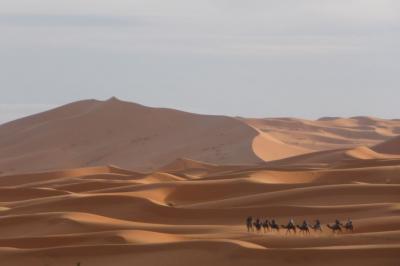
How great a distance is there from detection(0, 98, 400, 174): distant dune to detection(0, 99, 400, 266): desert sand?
0.12 meters

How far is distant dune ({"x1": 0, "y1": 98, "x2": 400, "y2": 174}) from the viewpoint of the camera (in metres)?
58.6

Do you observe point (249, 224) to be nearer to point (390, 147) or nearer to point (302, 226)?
point (302, 226)

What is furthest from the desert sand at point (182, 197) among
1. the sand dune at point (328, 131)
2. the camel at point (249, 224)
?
the sand dune at point (328, 131)

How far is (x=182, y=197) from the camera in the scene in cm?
3103

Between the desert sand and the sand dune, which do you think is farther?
the sand dune

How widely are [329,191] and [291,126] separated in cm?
5139

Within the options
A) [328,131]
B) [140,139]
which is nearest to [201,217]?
[140,139]

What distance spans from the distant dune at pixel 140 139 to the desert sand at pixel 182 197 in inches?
4.7

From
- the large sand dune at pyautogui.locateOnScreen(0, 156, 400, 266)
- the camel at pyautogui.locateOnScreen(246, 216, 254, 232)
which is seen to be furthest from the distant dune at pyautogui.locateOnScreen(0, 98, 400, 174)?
the camel at pyautogui.locateOnScreen(246, 216, 254, 232)

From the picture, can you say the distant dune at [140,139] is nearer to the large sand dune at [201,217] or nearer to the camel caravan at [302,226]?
the large sand dune at [201,217]

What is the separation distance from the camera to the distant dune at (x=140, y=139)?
58562mm

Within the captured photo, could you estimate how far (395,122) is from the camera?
296 ft

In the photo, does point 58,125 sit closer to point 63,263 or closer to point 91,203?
point 91,203

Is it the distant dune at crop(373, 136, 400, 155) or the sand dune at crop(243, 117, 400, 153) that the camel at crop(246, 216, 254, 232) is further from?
the sand dune at crop(243, 117, 400, 153)
